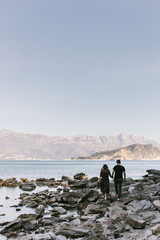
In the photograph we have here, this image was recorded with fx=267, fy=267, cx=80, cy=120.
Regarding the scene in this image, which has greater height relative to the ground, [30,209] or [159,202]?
[159,202]

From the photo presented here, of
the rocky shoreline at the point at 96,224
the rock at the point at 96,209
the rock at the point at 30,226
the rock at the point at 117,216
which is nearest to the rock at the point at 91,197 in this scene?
the rocky shoreline at the point at 96,224

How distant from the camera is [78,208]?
21391 mm

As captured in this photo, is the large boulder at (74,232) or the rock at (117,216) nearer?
the large boulder at (74,232)

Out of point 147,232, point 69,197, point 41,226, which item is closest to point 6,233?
point 41,226

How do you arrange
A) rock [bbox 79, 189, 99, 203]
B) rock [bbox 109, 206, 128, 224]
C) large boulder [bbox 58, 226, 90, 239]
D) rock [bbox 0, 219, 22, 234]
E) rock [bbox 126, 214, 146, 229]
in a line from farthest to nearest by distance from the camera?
rock [bbox 79, 189, 99, 203], rock [bbox 0, 219, 22, 234], rock [bbox 109, 206, 128, 224], rock [bbox 126, 214, 146, 229], large boulder [bbox 58, 226, 90, 239]

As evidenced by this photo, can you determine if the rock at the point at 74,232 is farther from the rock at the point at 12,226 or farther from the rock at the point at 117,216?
the rock at the point at 12,226

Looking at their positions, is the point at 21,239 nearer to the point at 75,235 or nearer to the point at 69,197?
the point at 75,235

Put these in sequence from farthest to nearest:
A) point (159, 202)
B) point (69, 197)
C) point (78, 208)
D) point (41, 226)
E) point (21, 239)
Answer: point (69, 197), point (78, 208), point (159, 202), point (41, 226), point (21, 239)

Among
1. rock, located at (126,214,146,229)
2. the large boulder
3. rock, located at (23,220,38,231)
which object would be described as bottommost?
rock, located at (23,220,38,231)

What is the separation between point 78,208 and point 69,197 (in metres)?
3.75

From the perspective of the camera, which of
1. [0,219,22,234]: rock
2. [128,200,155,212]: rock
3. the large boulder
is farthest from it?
[128,200,155,212]: rock

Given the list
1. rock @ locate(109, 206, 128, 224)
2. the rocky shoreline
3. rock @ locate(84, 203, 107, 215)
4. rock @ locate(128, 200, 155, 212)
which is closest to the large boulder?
the rocky shoreline

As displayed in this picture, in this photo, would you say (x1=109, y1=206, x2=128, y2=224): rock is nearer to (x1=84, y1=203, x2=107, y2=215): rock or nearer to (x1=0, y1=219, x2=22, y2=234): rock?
(x1=84, y1=203, x2=107, y2=215): rock

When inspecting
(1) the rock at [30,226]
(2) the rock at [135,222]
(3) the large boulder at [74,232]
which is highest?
(2) the rock at [135,222]
